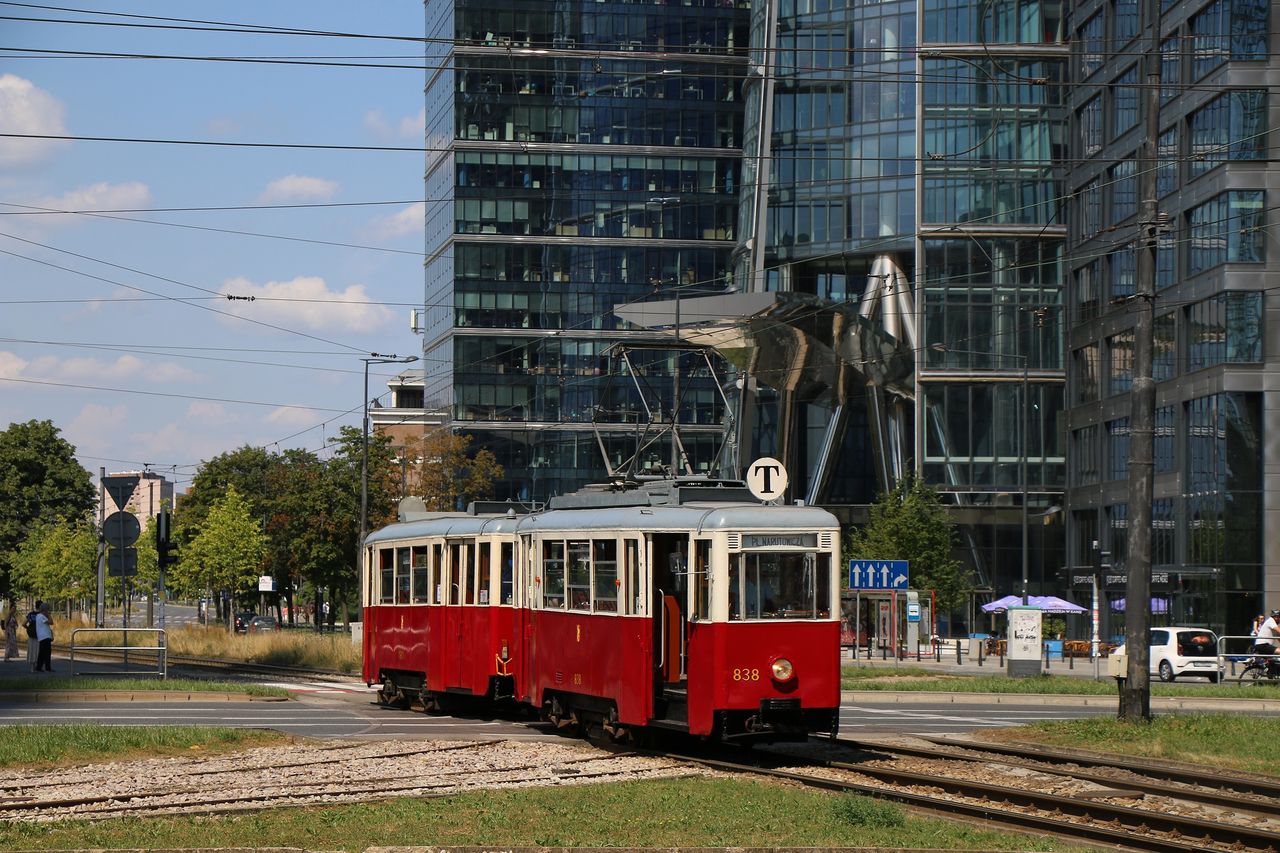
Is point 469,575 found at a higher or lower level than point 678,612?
higher

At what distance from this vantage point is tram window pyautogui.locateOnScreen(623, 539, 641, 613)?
19.5m

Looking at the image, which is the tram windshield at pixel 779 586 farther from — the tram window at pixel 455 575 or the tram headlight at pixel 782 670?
the tram window at pixel 455 575

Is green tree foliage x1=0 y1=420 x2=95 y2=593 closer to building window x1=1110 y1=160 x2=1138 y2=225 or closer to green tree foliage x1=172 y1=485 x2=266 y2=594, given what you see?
green tree foliage x1=172 y1=485 x2=266 y2=594

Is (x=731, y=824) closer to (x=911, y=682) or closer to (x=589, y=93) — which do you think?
(x=911, y=682)

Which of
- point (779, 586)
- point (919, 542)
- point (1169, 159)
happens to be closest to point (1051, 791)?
point (779, 586)

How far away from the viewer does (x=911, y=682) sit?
3728 centimetres

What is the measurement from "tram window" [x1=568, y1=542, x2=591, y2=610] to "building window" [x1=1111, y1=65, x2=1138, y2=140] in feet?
168

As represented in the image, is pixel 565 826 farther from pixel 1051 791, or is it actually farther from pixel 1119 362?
pixel 1119 362

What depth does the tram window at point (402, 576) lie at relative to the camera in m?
27.7

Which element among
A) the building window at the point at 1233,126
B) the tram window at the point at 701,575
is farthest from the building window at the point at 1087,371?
the tram window at the point at 701,575

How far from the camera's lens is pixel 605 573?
66.6 ft

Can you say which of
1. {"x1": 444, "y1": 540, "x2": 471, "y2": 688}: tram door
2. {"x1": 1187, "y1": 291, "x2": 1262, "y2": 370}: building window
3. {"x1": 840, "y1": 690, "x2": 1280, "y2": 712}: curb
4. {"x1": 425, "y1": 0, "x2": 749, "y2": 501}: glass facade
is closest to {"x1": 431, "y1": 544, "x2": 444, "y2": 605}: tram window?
{"x1": 444, "y1": 540, "x2": 471, "y2": 688}: tram door

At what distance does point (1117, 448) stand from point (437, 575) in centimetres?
5081

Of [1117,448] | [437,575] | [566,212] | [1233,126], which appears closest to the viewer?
[437,575]
